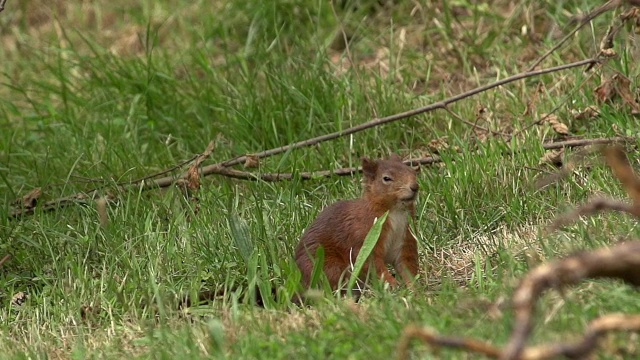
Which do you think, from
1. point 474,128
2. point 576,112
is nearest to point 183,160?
point 474,128

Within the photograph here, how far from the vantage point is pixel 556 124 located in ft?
20.3

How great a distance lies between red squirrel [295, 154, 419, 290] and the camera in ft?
16.0

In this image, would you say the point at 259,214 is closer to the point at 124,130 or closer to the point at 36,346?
the point at 36,346

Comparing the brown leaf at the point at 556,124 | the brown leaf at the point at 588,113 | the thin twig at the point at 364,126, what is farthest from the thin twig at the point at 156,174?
the brown leaf at the point at 588,113

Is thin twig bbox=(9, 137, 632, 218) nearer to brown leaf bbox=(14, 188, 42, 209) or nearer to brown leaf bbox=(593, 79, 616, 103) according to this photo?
brown leaf bbox=(14, 188, 42, 209)

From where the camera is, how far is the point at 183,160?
6.73 meters

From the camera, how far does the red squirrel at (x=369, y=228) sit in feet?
16.0

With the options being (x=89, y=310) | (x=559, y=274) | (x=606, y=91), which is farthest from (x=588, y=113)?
(x=559, y=274)

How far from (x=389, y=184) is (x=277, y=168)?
136 cm

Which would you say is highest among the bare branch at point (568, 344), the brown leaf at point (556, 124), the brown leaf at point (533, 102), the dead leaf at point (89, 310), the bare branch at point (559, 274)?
the bare branch at point (559, 274)

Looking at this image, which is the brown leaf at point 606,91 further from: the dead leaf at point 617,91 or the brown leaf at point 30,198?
the brown leaf at point 30,198

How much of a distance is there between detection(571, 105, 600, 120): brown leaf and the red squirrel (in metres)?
1.67

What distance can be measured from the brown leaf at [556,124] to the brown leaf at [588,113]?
11cm

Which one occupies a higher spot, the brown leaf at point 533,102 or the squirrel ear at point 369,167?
the squirrel ear at point 369,167
